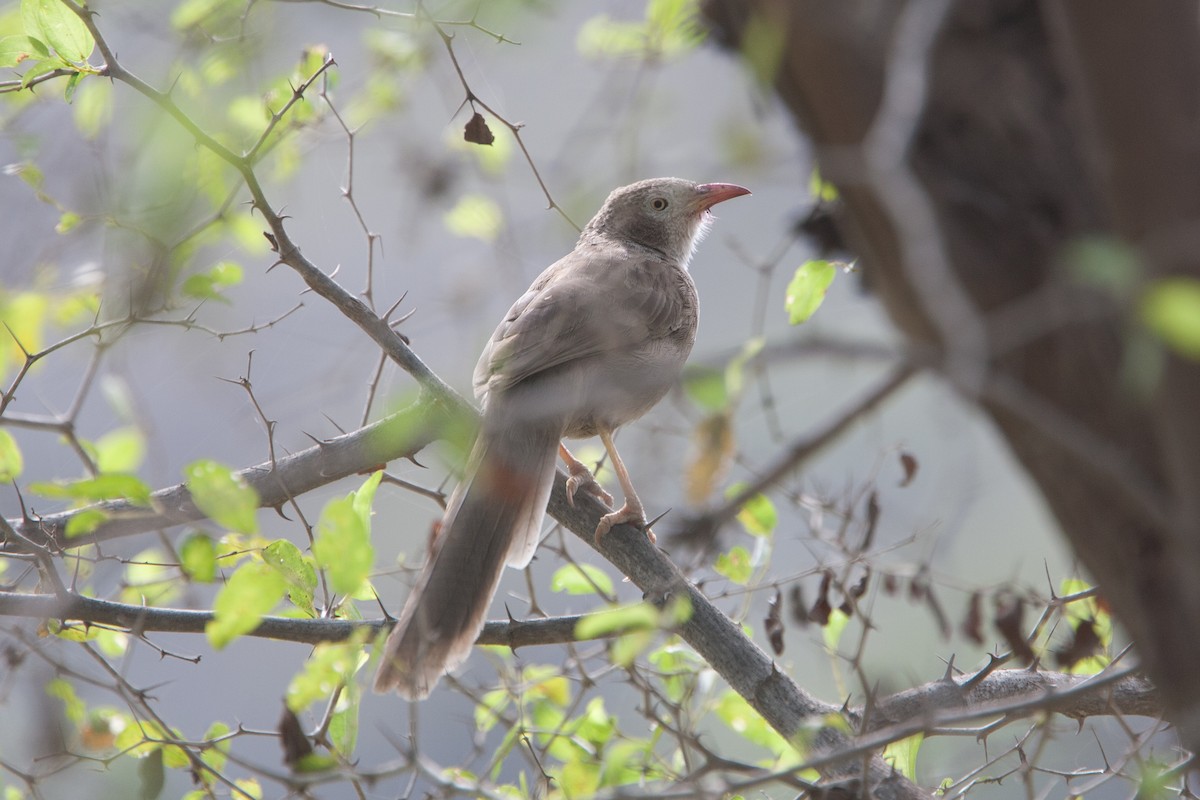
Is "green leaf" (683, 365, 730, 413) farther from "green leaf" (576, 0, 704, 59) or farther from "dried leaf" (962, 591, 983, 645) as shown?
"dried leaf" (962, 591, 983, 645)

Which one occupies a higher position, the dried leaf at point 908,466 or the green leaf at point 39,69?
the green leaf at point 39,69

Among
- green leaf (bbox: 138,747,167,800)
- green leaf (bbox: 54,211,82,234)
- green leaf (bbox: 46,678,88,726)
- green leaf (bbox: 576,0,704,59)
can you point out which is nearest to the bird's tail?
green leaf (bbox: 138,747,167,800)

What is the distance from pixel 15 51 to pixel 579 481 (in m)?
2.75

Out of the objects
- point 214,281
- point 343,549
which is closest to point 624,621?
point 343,549

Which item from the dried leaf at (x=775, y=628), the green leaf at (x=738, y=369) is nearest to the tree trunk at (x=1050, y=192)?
the green leaf at (x=738, y=369)

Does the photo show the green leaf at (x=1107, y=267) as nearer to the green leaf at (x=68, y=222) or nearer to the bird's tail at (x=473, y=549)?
the bird's tail at (x=473, y=549)

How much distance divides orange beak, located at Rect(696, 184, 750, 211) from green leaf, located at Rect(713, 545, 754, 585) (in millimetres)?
3060

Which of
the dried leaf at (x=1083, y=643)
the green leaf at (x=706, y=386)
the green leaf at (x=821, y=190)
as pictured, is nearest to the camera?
the green leaf at (x=706, y=386)

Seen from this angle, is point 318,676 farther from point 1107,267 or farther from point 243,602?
point 1107,267

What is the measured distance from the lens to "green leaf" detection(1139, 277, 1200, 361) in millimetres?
1415

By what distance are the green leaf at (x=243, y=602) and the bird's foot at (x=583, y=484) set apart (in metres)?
2.41

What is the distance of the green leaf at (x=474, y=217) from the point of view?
445 cm

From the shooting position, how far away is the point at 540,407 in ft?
15.0

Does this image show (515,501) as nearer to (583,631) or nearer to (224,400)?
(224,400)
